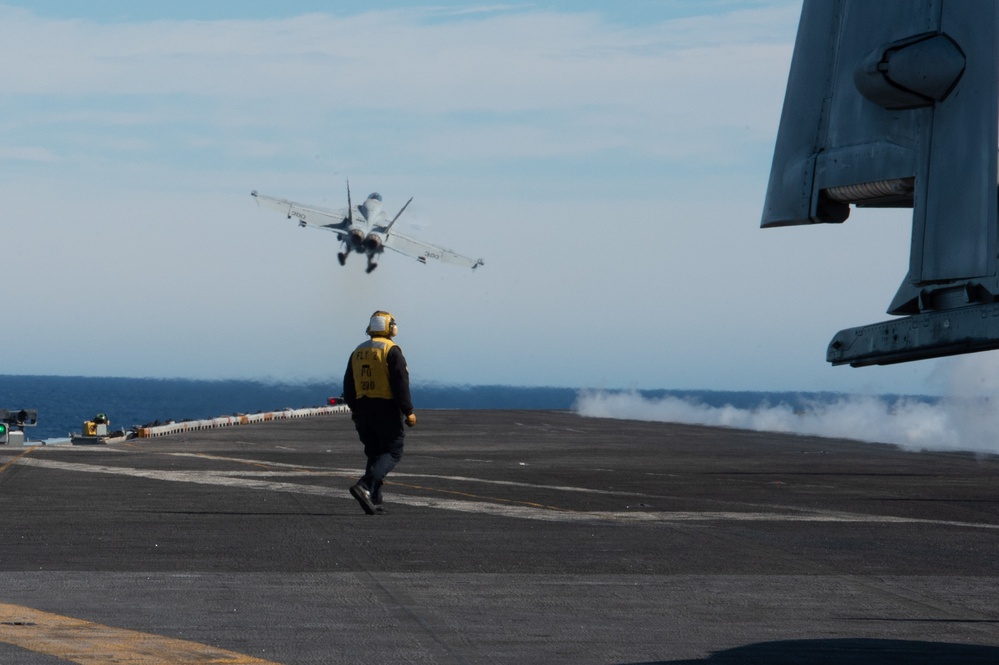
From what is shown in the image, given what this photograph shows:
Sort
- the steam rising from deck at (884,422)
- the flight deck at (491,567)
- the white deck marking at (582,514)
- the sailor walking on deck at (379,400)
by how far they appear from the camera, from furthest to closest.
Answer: the steam rising from deck at (884,422) → the sailor walking on deck at (379,400) → the white deck marking at (582,514) → the flight deck at (491,567)

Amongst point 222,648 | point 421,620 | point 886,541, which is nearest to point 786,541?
point 886,541

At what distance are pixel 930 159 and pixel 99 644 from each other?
→ 235 inches

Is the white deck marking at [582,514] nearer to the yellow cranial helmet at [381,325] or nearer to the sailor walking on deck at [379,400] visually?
the sailor walking on deck at [379,400]

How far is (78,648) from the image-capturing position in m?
6.79

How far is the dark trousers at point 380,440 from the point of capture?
1398 cm

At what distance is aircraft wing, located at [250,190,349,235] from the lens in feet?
206

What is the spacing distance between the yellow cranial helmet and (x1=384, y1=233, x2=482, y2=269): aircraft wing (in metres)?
47.9

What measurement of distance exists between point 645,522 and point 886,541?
2.68 meters

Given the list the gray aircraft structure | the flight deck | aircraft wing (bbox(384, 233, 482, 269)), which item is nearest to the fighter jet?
aircraft wing (bbox(384, 233, 482, 269))

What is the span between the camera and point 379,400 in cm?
1423

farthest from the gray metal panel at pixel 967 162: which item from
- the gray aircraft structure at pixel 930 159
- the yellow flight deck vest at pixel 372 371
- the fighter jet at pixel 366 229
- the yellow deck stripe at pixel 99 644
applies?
the fighter jet at pixel 366 229

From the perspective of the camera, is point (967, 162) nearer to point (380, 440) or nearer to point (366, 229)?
point (380, 440)

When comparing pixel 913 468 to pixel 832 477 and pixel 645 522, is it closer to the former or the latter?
pixel 832 477

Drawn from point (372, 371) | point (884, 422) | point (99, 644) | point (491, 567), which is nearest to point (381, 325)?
point (372, 371)
